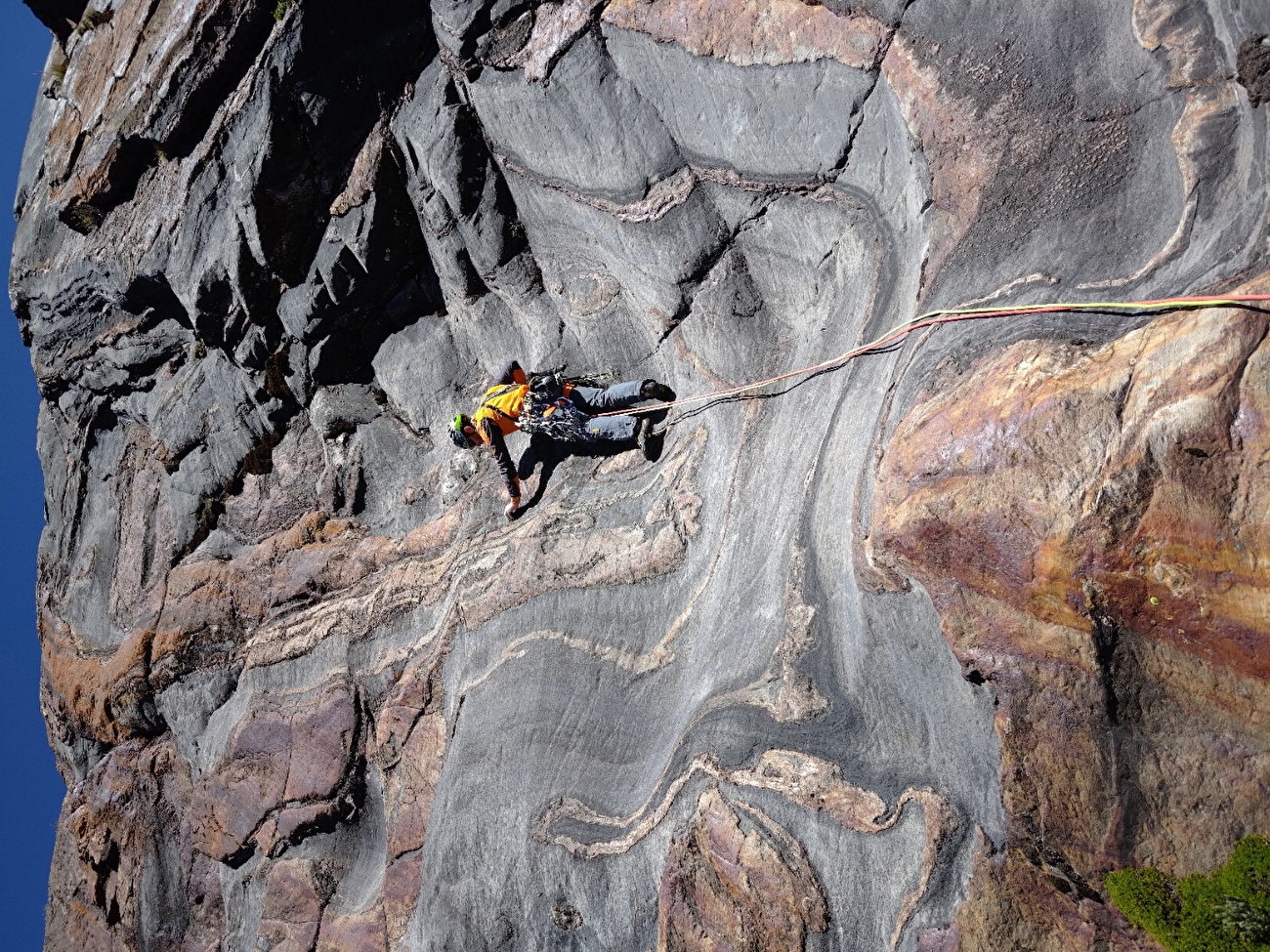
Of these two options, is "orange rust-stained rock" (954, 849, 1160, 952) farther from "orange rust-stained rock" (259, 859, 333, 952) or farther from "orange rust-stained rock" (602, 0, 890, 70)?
"orange rust-stained rock" (259, 859, 333, 952)

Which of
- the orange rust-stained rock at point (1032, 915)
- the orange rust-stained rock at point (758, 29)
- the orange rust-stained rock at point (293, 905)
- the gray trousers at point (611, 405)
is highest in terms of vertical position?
the orange rust-stained rock at point (758, 29)

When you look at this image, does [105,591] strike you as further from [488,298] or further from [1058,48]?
[1058,48]

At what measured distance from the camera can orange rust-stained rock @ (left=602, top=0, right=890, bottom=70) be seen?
7.11 metres

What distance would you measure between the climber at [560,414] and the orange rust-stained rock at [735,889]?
12.8ft

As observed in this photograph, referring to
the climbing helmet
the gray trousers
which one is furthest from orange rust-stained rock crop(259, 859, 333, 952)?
the gray trousers

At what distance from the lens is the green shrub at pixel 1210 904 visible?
4410 millimetres

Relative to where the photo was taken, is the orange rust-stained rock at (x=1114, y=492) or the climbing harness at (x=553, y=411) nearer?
the orange rust-stained rock at (x=1114, y=492)

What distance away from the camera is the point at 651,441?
904 cm

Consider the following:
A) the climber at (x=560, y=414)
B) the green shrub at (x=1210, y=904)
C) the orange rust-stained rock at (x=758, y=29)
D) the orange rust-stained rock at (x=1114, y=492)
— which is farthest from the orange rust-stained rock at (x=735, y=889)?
the orange rust-stained rock at (x=758, y=29)

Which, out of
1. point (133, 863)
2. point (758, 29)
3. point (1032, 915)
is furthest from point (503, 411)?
point (133, 863)

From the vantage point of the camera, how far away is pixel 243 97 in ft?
36.5

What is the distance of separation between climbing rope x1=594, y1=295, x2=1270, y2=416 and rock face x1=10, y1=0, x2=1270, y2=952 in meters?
0.09

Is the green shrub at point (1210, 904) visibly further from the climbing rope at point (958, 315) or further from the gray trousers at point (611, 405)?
the gray trousers at point (611, 405)

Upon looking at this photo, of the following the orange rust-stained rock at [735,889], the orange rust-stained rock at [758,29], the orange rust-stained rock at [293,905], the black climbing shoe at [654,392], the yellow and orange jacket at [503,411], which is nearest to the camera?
the orange rust-stained rock at [735,889]
